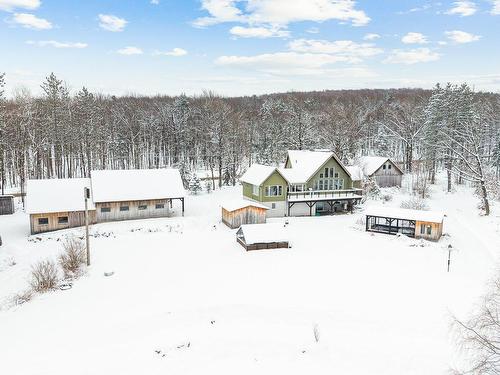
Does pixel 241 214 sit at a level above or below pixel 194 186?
below

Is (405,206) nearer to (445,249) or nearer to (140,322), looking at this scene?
(445,249)

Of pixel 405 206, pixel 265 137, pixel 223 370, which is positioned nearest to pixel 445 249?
pixel 405 206

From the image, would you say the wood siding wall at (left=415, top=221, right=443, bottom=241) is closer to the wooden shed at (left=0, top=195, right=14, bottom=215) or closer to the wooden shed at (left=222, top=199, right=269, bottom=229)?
the wooden shed at (left=222, top=199, right=269, bottom=229)

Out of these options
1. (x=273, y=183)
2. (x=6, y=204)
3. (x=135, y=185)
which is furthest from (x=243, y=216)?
(x=6, y=204)

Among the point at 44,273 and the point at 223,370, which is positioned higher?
the point at 44,273

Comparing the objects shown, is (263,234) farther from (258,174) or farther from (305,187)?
(305,187)
